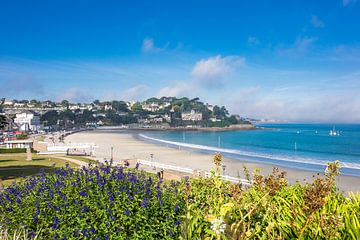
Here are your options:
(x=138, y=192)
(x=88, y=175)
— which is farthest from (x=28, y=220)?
(x=138, y=192)

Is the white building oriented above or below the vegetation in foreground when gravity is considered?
above

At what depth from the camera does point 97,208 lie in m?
4.95

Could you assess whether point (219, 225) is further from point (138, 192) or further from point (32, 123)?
point (32, 123)

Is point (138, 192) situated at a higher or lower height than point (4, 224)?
higher

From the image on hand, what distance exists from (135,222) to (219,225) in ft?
10.3

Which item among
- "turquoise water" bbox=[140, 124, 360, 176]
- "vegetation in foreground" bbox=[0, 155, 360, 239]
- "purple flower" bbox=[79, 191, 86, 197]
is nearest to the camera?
"vegetation in foreground" bbox=[0, 155, 360, 239]

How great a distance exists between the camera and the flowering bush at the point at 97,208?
15.9 ft

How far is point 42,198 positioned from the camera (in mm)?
5574

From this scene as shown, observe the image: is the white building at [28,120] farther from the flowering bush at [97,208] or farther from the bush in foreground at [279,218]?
the bush in foreground at [279,218]

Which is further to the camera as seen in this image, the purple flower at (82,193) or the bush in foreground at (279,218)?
the purple flower at (82,193)

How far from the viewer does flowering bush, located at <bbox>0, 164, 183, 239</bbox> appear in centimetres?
484

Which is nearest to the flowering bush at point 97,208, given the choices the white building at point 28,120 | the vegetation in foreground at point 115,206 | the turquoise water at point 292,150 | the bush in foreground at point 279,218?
the vegetation in foreground at point 115,206

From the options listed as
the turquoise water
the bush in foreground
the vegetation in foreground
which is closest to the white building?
the turquoise water

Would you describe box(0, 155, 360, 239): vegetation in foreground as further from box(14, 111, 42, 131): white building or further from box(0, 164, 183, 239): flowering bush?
box(14, 111, 42, 131): white building
